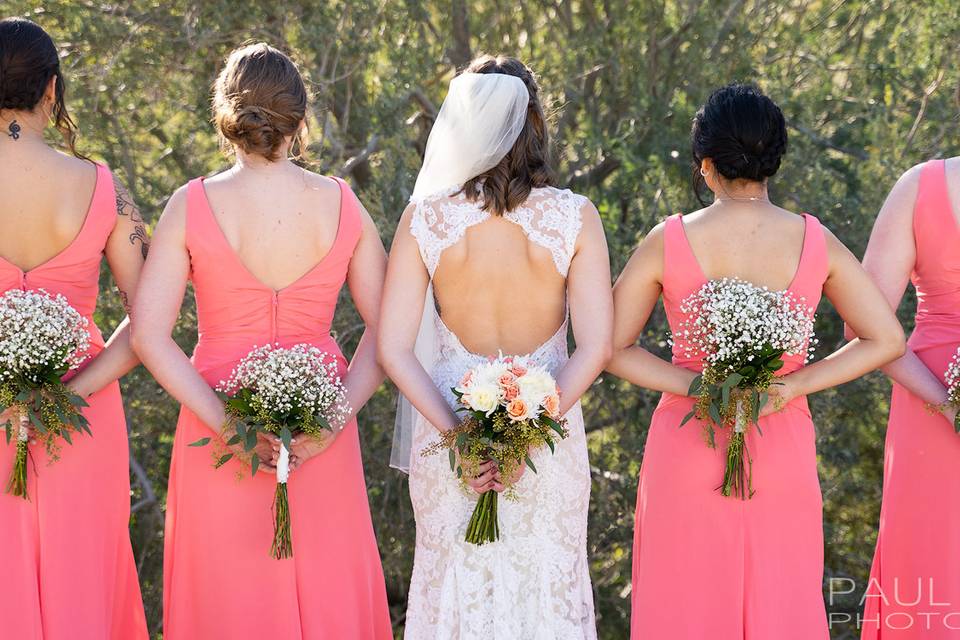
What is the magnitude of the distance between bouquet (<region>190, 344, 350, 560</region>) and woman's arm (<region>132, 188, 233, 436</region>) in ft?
0.35

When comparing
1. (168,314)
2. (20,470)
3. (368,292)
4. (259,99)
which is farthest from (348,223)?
(20,470)

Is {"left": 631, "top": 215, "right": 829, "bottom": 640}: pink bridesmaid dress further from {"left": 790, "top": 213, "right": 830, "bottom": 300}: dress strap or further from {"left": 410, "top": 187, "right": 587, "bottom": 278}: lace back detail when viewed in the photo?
{"left": 410, "top": 187, "right": 587, "bottom": 278}: lace back detail

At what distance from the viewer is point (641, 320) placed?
4121mm

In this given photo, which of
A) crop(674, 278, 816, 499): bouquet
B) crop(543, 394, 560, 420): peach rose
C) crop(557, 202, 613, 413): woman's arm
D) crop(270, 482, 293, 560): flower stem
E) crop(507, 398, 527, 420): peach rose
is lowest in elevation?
crop(270, 482, 293, 560): flower stem

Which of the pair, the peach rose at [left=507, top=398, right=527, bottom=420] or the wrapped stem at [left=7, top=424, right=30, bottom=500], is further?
the wrapped stem at [left=7, top=424, right=30, bottom=500]

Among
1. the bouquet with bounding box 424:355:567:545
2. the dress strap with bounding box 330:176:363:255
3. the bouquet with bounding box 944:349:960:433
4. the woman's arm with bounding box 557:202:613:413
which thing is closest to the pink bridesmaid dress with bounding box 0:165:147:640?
the dress strap with bounding box 330:176:363:255

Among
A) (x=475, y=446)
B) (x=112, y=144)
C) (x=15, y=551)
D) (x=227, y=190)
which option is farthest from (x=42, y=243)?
(x=112, y=144)

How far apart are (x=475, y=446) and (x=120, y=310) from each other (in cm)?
295

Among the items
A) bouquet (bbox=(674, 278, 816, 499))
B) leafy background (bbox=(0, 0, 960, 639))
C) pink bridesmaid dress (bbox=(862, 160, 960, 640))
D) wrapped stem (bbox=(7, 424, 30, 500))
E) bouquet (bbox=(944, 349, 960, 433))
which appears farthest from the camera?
leafy background (bbox=(0, 0, 960, 639))

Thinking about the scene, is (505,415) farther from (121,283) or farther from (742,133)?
(121,283)

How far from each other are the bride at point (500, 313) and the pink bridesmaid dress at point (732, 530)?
26 cm

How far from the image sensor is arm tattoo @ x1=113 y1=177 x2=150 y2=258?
414cm

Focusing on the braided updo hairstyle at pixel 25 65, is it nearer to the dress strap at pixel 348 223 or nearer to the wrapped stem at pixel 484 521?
the dress strap at pixel 348 223

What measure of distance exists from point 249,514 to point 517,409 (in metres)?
1.04
